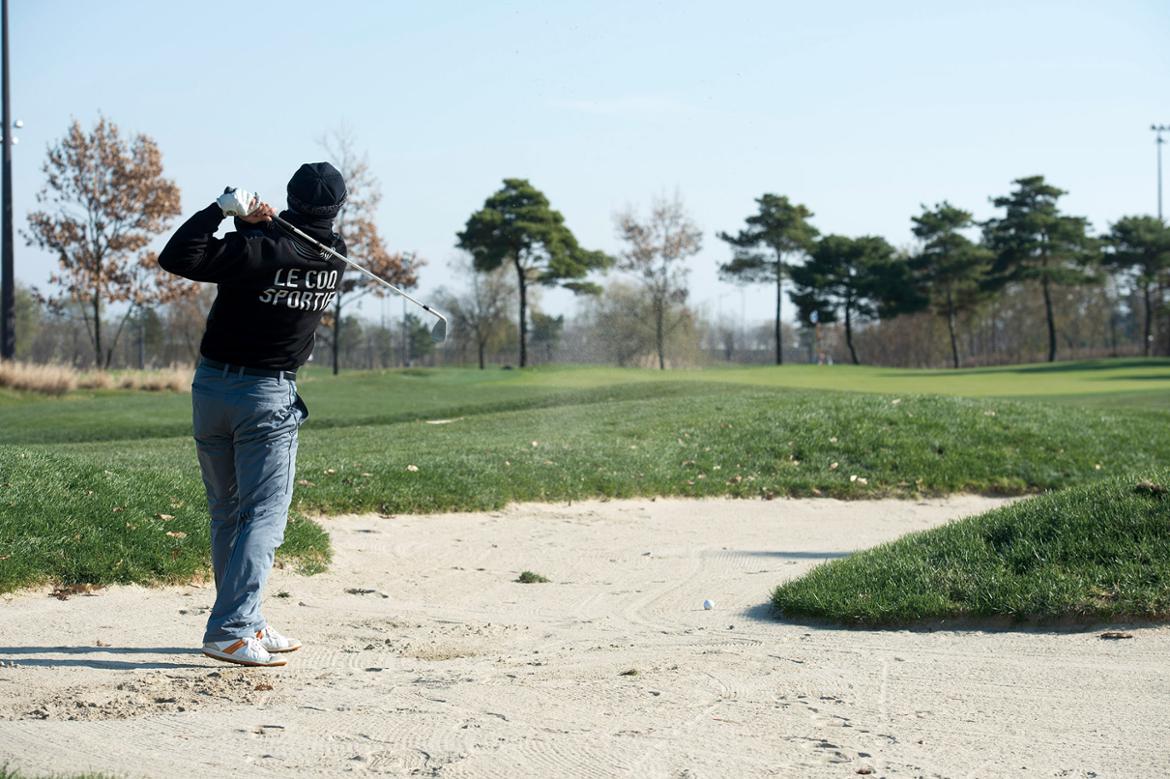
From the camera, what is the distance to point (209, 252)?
493cm

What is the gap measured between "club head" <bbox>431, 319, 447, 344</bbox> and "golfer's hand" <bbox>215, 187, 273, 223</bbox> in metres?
1.32

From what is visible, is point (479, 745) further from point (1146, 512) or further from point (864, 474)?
point (864, 474)

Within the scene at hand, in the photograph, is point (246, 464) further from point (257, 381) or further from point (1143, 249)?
point (1143, 249)

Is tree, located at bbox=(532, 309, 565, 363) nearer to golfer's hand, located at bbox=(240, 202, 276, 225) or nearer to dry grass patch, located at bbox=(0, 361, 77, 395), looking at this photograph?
dry grass patch, located at bbox=(0, 361, 77, 395)

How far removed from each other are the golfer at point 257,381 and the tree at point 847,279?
2553 inches

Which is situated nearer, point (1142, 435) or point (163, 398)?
point (1142, 435)

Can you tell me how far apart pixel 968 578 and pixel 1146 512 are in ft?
4.58

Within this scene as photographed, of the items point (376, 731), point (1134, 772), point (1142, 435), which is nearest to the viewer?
point (1134, 772)

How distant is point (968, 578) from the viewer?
22.0 ft

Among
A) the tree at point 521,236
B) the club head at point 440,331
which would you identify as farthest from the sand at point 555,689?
the tree at point 521,236

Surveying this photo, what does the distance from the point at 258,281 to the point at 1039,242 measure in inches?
2485

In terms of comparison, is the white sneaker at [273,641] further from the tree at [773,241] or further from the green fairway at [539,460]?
the tree at [773,241]

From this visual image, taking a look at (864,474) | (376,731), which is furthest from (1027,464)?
(376,731)

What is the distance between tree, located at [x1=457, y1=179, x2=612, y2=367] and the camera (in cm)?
5203
